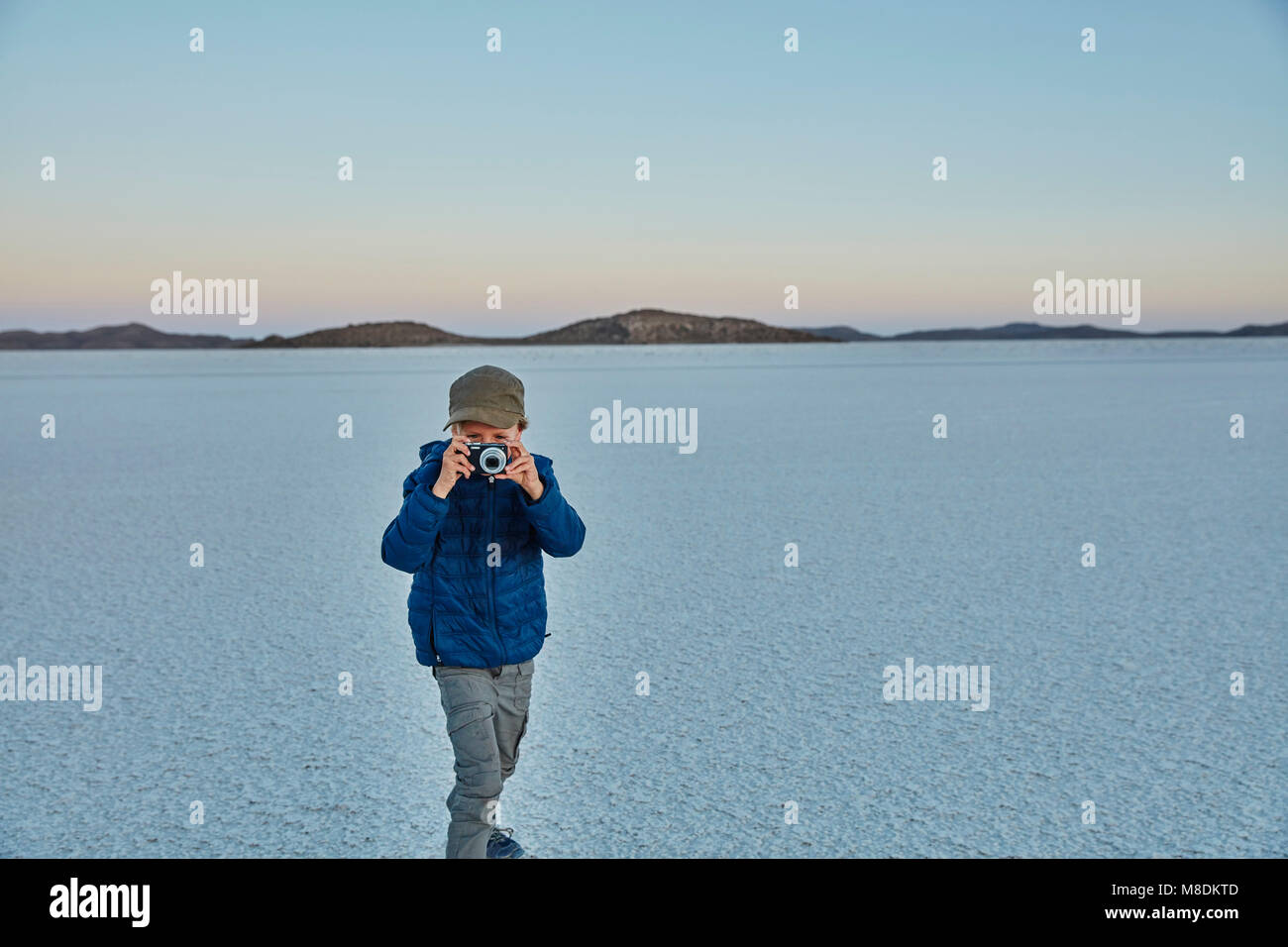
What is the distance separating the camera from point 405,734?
3832 millimetres

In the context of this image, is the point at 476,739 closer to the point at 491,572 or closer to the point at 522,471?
the point at 491,572

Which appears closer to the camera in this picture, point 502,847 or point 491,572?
point 491,572

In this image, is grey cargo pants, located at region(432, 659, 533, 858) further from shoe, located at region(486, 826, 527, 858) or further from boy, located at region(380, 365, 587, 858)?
shoe, located at region(486, 826, 527, 858)

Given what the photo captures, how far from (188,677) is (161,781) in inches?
42.7

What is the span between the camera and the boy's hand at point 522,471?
2.50m

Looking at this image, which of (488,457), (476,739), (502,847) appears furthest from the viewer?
(502,847)

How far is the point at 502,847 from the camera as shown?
2.83 m

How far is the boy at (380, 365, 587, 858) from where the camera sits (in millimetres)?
2518

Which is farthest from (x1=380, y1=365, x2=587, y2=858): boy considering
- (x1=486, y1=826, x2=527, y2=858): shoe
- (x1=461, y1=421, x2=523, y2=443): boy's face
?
(x1=486, y1=826, x2=527, y2=858): shoe

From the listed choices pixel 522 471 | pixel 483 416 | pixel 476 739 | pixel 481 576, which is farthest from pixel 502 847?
pixel 483 416

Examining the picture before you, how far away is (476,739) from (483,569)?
16.0 inches

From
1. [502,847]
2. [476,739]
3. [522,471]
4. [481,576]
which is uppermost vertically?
[522,471]
